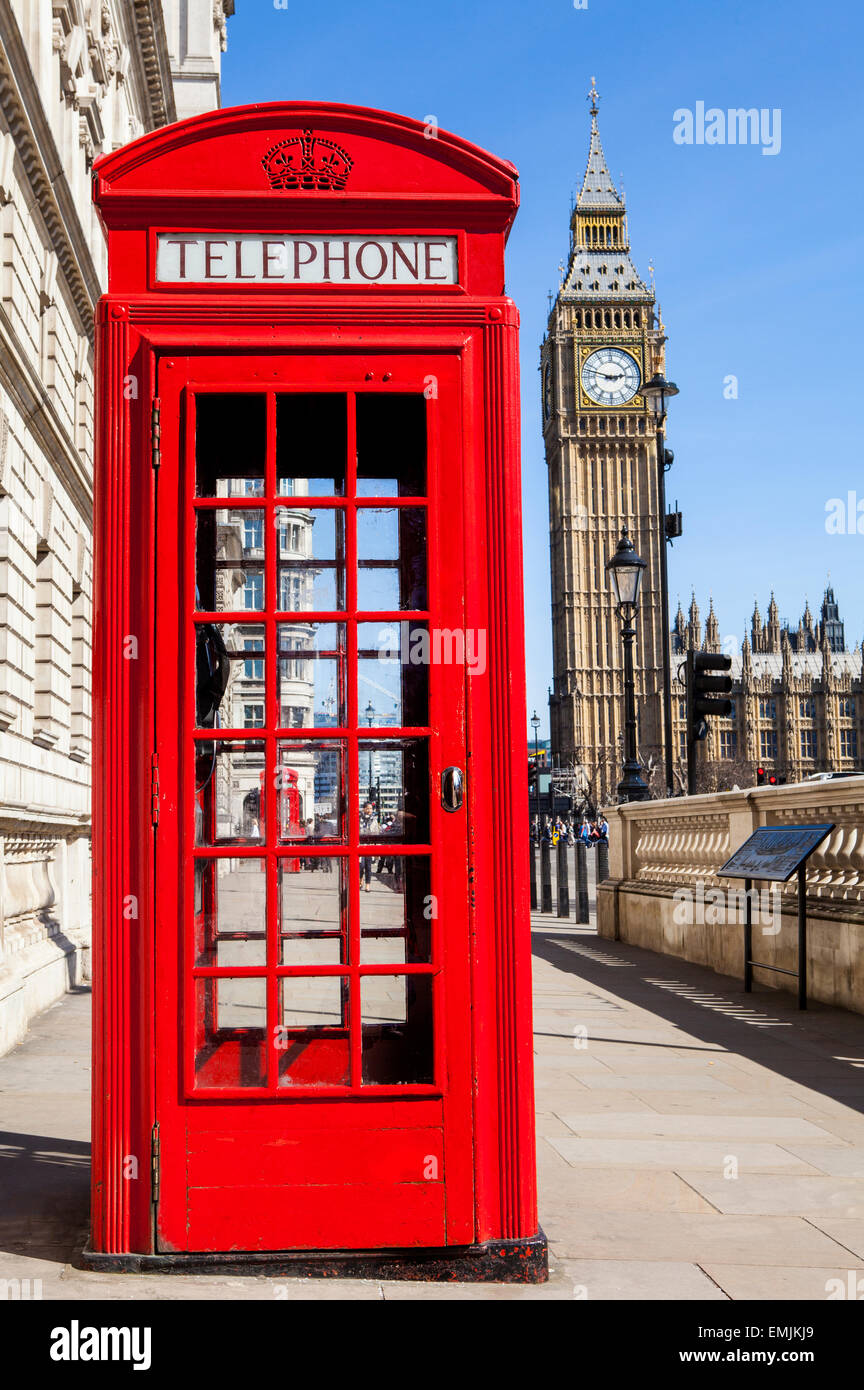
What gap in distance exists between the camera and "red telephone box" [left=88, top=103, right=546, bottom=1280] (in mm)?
3832

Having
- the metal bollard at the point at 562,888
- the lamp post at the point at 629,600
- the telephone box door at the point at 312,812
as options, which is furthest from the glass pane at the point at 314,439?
the metal bollard at the point at 562,888

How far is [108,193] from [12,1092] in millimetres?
4456

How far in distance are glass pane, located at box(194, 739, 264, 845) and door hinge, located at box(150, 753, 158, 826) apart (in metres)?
0.14

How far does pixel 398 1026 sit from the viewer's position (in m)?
4.00

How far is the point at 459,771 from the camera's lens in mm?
3938

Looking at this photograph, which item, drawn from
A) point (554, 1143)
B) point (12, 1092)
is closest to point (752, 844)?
point (554, 1143)

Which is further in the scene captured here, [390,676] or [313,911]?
[313,911]

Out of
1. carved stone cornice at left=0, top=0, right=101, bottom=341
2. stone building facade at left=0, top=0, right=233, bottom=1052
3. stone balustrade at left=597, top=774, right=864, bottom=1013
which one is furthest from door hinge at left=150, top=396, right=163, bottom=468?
carved stone cornice at left=0, top=0, right=101, bottom=341

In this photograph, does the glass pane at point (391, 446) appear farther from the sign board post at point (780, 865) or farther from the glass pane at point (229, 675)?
the sign board post at point (780, 865)

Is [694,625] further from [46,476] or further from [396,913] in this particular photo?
[396,913]

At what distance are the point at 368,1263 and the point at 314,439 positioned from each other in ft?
7.55

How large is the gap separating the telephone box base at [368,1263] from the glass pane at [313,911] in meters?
0.81

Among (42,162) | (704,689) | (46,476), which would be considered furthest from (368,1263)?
(704,689)

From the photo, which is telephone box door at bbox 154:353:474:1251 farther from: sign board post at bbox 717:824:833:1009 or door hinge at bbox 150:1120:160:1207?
sign board post at bbox 717:824:833:1009
